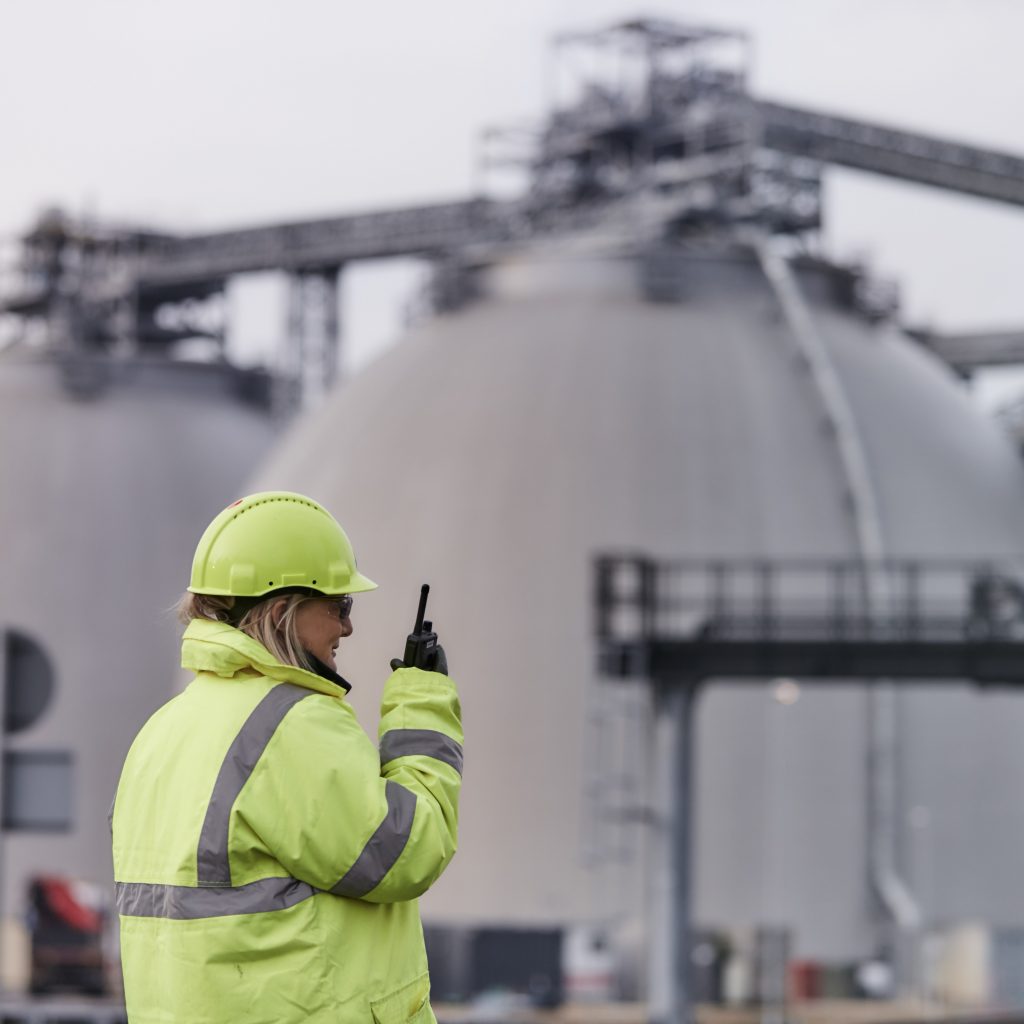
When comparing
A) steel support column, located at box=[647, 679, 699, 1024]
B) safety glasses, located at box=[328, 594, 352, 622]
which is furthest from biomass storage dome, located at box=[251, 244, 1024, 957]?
safety glasses, located at box=[328, 594, 352, 622]

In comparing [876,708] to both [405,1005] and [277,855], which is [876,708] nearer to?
[405,1005]

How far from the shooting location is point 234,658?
15.3ft

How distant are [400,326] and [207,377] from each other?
10.9 m

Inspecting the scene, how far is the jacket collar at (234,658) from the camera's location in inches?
183

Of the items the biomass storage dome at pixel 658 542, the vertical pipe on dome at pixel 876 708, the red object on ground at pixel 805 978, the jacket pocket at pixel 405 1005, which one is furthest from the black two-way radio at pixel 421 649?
the red object on ground at pixel 805 978

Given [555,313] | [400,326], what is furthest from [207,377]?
[555,313]

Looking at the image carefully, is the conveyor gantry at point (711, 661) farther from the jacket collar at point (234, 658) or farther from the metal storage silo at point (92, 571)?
the jacket collar at point (234, 658)

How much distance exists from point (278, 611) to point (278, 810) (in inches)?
18.9

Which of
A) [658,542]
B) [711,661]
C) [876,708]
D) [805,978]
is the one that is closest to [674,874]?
[711,661]

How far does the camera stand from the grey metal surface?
49438mm

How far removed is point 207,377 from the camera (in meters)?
55.3

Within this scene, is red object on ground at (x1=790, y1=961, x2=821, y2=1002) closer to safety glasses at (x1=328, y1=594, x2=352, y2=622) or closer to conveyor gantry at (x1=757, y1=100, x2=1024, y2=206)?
conveyor gantry at (x1=757, y1=100, x2=1024, y2=206)

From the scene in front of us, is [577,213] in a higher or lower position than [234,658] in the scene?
higher

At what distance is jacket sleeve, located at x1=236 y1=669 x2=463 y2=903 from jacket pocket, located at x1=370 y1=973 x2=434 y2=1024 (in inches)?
7.6
